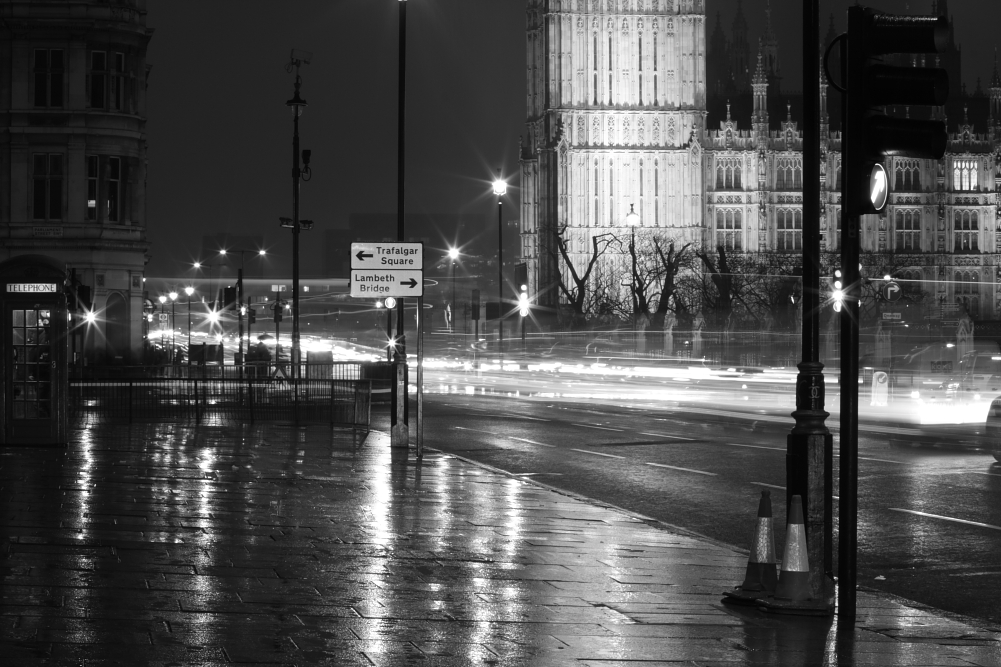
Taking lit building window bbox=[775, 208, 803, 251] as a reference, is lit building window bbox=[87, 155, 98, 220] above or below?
below

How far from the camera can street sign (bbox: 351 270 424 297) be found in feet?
68.7

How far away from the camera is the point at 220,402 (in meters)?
31.2

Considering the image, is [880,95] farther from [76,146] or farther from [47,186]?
[47,186]

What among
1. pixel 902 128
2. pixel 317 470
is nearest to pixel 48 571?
pixel 902 128

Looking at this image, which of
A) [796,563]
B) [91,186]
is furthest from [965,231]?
[796,563]

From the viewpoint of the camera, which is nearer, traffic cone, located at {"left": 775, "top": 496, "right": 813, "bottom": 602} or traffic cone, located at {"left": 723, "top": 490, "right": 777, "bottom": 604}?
traffic cone, located at {"left": 775, "top": 496, "right": 813, "bottom": 602}

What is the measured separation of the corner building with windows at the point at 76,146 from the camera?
46.2 metres

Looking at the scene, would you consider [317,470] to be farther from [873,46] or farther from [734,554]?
[873,46]

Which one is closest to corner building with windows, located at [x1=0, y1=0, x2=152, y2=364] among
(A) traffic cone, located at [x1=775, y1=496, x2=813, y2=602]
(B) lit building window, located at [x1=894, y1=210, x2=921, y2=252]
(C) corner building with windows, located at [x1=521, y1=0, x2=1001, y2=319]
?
(A) traffic cone, located at [x1=775, y1=496, x2=813, y2=602]

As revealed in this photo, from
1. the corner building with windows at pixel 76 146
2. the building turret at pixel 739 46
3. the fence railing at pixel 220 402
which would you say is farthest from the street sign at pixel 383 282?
the building turret at pixel 739 46

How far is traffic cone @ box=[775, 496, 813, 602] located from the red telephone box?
42.4 feet

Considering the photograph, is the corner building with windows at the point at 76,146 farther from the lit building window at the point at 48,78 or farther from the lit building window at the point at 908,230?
the lit building window at the point at 908,230

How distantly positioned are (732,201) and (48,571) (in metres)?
116

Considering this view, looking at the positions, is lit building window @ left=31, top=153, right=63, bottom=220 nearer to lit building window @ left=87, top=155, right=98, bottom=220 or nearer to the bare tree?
lit building window @ left=87, top=155, right=98, bottom=220
